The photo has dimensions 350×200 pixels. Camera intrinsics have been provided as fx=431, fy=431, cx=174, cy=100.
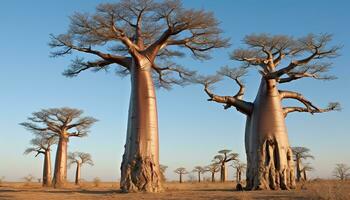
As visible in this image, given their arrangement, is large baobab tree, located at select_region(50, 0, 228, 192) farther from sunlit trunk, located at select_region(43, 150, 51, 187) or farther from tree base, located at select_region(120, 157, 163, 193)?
sunlit trunk, located at select_region(43, 150, 51, 187)

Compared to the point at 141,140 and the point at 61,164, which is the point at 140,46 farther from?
the point at 61,164

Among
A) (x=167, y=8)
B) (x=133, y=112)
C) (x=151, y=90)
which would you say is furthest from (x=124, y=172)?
(x=167, y=8)

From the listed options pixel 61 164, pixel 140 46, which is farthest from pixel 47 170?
pixel 140 46

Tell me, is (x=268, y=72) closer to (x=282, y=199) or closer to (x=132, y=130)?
(x=132, y=130)

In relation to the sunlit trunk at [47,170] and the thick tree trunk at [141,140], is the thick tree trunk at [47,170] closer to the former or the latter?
the sunlit trunk at [47,170]

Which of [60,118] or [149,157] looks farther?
[60,118]

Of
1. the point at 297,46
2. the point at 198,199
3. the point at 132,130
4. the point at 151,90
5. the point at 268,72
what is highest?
the point at 297,46

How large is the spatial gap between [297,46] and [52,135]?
1713 cm

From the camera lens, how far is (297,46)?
1512 cm

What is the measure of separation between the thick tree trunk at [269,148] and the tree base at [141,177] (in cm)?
352

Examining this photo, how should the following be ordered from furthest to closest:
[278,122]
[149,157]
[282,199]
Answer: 1. [278,122]
2. [149,157]
3. [282,199]

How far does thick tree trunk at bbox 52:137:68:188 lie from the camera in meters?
24.8

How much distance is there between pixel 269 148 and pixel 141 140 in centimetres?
431

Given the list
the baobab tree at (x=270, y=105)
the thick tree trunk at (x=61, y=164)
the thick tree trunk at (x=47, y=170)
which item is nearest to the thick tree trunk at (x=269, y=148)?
the baobab tree at (x=270, y=105)
